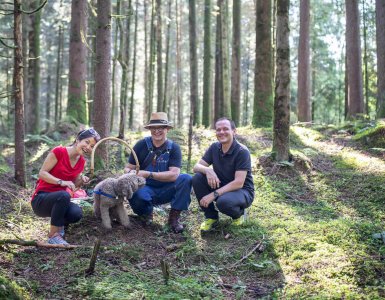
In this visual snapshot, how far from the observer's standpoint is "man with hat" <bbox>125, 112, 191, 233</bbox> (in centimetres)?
609

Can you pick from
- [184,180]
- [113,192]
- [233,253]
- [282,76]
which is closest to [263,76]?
[282,76]

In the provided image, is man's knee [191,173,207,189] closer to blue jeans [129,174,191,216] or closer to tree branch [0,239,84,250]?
blue jeans [129,174,191,216]

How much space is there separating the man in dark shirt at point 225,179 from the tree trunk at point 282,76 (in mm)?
2853

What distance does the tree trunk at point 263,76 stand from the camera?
12812 mm

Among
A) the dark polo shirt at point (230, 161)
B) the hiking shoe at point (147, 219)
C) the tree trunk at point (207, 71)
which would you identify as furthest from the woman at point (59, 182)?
the tree trunk at point (207, 71)

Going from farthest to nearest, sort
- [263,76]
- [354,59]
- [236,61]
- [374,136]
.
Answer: [236,61] → [354,59] → [263,76] → [374,136]

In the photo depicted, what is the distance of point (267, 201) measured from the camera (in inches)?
295

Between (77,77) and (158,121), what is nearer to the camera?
(158,121)

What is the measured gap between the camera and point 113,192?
5566mm

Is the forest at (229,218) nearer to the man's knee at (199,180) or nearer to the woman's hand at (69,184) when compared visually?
the woman's hand at (69,184)

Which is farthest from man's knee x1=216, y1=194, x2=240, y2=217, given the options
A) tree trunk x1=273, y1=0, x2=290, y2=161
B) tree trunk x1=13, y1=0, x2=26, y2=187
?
tree trunk x1=13, y1=0, x2=26, y2=187

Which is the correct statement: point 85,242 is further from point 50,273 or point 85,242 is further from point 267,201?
point 267,201

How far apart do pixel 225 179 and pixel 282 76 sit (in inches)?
134

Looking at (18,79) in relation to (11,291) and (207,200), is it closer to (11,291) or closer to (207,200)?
(207,200)
